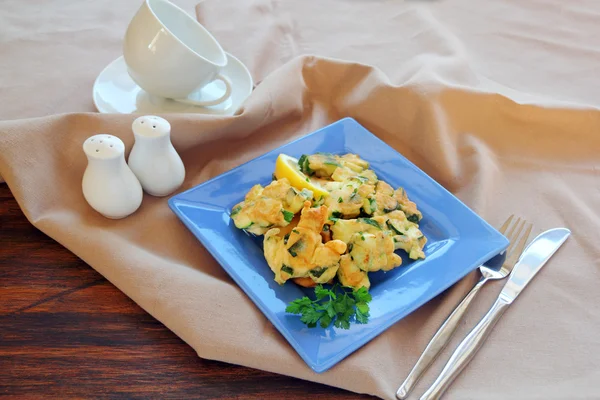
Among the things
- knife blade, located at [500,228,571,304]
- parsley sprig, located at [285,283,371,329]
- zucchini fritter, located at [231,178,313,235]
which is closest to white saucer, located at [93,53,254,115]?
zucchini fritter, located at [231,178,313,235]

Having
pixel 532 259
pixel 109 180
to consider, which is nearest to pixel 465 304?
pixel 532 259

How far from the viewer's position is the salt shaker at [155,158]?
93 cm

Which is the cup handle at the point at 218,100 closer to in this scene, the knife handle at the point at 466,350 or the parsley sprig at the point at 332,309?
the parsley sprig at the point at 332,309

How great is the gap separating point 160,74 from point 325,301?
1.84ft

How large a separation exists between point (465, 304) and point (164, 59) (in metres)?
0.70

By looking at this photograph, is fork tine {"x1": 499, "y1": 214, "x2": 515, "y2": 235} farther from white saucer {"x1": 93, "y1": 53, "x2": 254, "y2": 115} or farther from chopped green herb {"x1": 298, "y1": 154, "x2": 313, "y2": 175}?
white saucer {"x1": 93, "y1": 53, "x2": 254, "y2": 115}

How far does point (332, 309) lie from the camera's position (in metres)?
0.79

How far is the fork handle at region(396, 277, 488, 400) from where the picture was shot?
2.51 ft

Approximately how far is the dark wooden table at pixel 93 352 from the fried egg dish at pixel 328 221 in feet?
0.55

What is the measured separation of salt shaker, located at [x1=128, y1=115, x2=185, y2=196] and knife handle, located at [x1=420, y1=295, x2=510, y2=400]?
0.55 m

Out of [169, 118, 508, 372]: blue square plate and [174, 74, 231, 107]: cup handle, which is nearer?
[169, 118, 508, 372]: blue square plate

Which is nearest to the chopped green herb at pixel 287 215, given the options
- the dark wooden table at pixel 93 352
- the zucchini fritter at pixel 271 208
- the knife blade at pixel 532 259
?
the zucchini fritter at pixel 271 208

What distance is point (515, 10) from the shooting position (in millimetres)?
1726

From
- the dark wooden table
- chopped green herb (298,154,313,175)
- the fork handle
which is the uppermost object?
chopped green herb (298,154,313,175)
